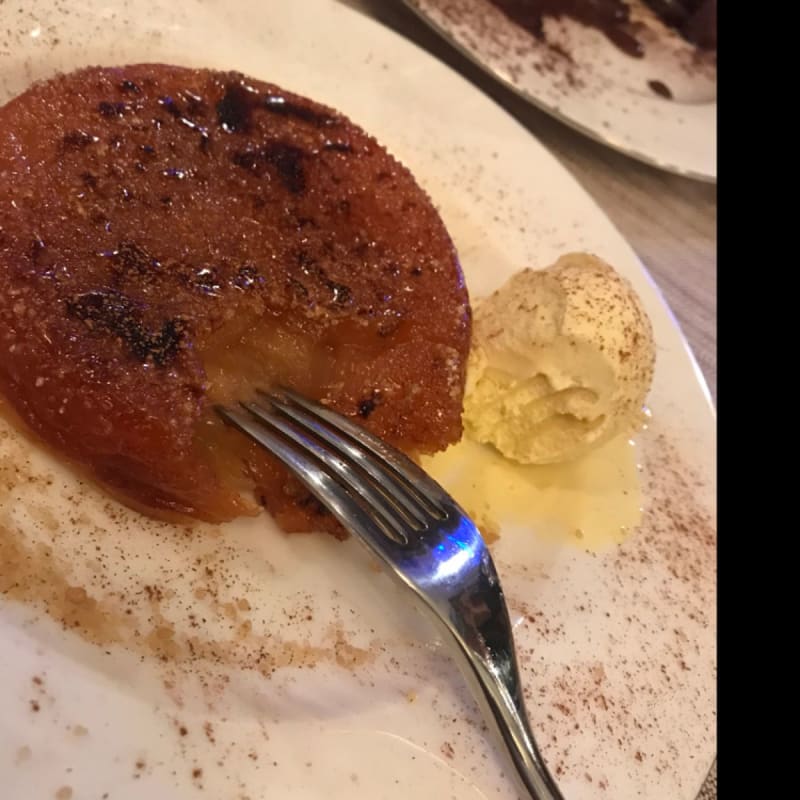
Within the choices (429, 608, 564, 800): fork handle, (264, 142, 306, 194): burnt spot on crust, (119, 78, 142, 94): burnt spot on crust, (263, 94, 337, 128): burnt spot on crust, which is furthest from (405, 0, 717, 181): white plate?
(429, 608, 564, 800): fork handle

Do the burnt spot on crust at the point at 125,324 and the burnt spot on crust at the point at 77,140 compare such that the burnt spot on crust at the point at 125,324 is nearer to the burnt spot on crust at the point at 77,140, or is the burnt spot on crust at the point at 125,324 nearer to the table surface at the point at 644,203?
the burnt spot on crust at the point at 77,140

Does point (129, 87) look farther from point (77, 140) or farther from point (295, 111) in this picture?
point (295, 111)

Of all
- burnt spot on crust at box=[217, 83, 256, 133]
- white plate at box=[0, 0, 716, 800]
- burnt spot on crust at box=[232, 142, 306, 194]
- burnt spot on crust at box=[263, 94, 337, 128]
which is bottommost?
white plate at box=[0, 0, 716, 800]

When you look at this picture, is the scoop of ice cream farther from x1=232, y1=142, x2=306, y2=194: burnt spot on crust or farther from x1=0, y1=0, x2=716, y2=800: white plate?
x1=232, y1=142, x2=306, y2=194: burnt spot on crust

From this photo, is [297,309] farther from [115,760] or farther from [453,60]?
[453,60]
